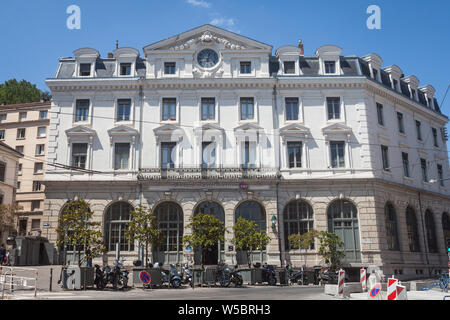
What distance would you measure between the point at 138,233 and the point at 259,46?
17881mm

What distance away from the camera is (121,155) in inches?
1323

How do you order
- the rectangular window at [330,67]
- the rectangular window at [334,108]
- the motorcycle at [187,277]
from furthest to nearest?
1. the rectangular window at [330,67]
2. the rectangular window at [334,108]
3. the motorcycle at [187,277]

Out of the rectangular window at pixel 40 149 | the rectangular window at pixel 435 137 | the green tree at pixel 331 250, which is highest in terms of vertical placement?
the rectangular window at pixel 40 149

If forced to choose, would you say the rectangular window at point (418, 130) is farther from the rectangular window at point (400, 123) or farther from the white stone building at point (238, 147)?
the white stone building at point (238, 147)

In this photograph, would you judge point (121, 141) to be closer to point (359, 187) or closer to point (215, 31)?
point (215, 31)

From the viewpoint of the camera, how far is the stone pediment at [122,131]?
33500mm

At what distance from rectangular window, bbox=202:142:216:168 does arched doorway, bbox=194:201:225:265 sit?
2.92m

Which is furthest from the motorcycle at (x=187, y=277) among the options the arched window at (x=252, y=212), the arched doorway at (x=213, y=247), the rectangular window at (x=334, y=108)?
the rectangular window at (x=334, y=108)

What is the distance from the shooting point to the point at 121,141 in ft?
110

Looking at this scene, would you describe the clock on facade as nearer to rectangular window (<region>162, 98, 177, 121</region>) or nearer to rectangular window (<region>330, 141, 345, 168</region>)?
rectangular window (<region>162, 98, 177, 121</region>)

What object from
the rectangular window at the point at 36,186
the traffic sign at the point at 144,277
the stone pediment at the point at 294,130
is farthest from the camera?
the rectangular window at the point at 36,186

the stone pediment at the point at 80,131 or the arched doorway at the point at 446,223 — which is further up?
the stone pediment at the point at 80,131

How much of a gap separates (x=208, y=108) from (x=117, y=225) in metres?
11.4

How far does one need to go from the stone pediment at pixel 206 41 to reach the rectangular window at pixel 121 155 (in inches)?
313
